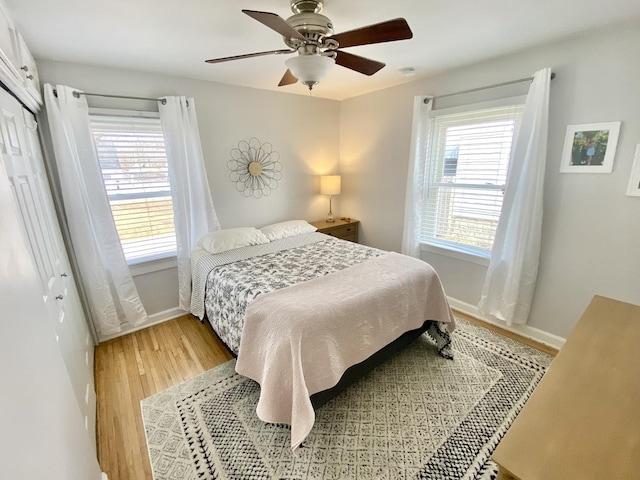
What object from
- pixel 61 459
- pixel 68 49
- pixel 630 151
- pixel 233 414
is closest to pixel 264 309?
pixel 233 414

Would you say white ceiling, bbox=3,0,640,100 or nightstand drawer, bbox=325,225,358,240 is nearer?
white ceiling, bbox=3,0,640,100

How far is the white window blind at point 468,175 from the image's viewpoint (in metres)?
2.47

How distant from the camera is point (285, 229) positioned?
10.7 feet

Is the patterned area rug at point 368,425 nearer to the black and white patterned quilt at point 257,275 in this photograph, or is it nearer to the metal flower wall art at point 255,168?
the black and white patterned quilt at point 257,275

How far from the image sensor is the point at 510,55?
2.28m

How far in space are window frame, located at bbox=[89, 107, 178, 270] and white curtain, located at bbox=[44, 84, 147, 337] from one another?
0.10m

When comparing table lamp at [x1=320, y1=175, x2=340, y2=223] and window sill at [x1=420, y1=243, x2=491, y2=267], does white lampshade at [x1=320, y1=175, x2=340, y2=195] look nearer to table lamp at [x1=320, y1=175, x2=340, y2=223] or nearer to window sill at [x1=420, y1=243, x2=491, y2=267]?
Result: table lamp at [x1=320, y1=175, x2=340, y2=223]

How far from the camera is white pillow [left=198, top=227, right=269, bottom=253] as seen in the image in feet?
8.91

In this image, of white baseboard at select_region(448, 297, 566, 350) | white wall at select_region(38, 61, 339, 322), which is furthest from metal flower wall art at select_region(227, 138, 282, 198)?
white baseboard at select_region(448, 297, 566, 350)

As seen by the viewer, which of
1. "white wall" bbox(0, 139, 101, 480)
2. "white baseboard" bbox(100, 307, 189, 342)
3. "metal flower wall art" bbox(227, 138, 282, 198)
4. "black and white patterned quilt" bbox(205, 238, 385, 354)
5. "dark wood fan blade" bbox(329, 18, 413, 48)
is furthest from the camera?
"metal flower wall art" bbox(227, 138, 282, 198)

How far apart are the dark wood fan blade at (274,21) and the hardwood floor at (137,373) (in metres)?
2.24

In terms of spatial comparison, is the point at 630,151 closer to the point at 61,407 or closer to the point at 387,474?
the point at 387,474

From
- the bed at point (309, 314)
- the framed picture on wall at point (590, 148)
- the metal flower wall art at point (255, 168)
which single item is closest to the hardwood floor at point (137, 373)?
the bed at point (309, 314)

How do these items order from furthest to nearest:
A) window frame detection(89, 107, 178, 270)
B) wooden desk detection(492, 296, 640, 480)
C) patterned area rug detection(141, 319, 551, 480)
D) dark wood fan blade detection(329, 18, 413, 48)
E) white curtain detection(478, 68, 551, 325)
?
window frame detection(89, 107, 178, 270), white curtain detection(478, 68, 551, 325), patterned area rug detection(141, 319, 551, 480), dark wood fan blade detection(329, 18, 413, 48), wooden desk detection(492, 296, 640, 480)
